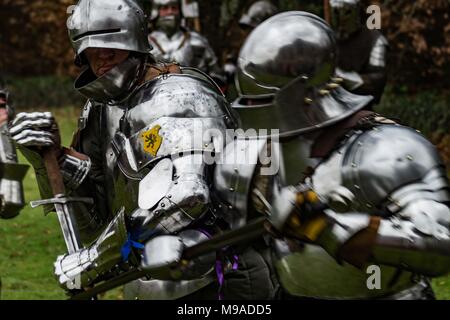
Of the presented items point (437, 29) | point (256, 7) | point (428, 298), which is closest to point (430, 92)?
point (437, 29)

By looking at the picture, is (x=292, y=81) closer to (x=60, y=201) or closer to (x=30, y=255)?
(x=60, y=201)

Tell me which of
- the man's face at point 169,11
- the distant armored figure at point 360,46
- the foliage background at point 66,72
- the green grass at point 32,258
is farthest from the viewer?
the man's face at point 169,11

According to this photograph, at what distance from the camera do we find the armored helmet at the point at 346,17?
761 centimetres

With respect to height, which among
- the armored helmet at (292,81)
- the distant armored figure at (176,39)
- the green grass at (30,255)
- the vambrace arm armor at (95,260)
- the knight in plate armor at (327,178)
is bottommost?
the green grass at (30,255)

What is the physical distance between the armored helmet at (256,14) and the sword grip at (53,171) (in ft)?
20.5

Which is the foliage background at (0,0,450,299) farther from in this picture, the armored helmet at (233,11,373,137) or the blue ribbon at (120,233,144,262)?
the armored helmet at (233,11,373,137)

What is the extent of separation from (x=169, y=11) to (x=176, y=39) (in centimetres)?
29

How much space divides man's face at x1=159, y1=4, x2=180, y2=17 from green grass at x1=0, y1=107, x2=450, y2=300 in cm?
230

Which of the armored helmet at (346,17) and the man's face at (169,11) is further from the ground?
the armored helmet at (346,17)

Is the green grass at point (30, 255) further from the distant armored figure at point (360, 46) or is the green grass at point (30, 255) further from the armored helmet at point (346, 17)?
the armored helmet at point (346, 17)

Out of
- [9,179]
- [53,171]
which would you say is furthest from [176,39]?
[9,179]

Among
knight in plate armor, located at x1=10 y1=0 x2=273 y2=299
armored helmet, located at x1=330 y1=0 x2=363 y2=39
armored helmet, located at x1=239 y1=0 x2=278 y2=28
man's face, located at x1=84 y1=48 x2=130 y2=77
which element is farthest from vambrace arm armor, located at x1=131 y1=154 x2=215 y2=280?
armored helmet, located at x1=239 y1=0 x2=278 y2=28

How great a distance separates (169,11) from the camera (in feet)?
36.9

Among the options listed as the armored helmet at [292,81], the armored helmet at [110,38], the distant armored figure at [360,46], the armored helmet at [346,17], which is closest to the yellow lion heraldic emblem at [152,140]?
the armored helmet at [110,38]
